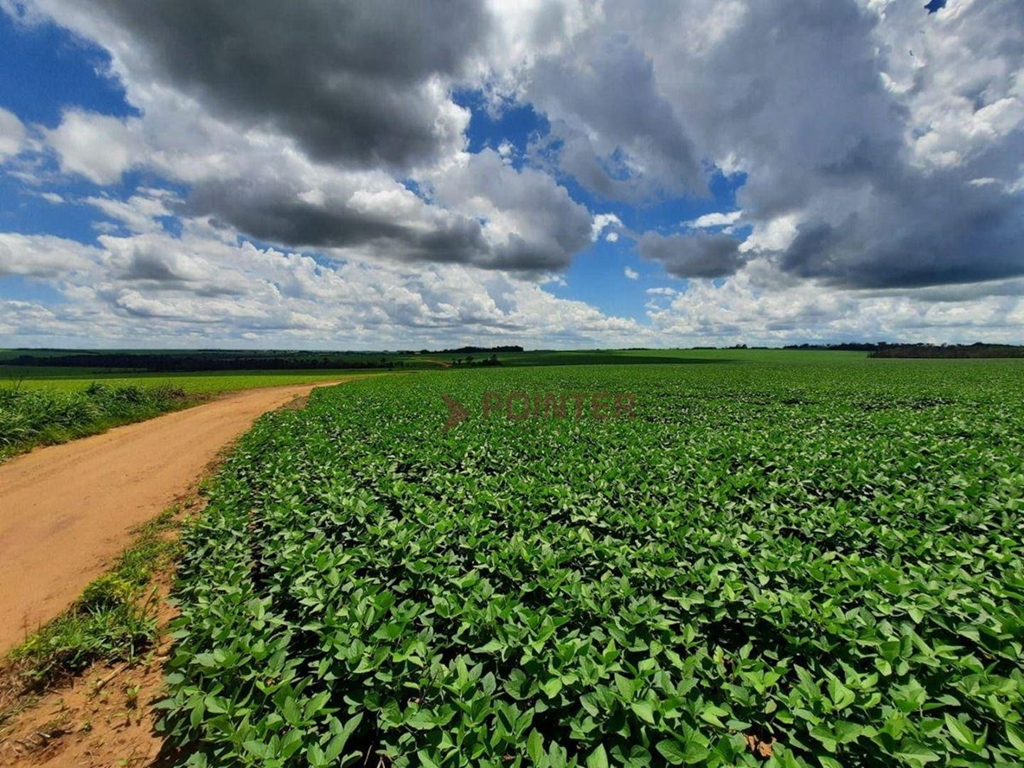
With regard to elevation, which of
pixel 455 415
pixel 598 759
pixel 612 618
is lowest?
pixel 455 415

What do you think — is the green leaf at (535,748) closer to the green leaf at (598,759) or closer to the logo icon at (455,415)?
the green leaf at (598,759)

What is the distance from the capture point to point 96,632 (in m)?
4.94

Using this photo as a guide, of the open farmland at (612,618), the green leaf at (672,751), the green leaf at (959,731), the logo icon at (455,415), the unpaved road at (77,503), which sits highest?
the green leaf at (959,731)

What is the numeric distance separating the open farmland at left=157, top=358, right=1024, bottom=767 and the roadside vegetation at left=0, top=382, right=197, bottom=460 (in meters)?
15.8

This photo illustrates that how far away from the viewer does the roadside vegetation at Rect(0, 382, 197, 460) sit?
53.3ft

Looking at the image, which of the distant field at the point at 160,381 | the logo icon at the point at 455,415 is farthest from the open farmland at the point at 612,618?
the distant field at the point at 160,381

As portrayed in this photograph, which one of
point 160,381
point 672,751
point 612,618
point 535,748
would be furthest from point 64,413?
point 160,381

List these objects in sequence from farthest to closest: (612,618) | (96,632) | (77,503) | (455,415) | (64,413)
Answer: (64,413) → (455,415) → (77,503) → (96,632) → (612,618)

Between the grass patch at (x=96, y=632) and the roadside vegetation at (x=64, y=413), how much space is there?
48.9ft

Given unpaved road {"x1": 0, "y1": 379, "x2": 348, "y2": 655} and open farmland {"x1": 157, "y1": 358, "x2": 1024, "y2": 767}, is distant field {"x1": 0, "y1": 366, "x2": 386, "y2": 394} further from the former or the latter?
open farmland {"x1": 157, "y1": 358, "x2": 1024, "y2": 767}

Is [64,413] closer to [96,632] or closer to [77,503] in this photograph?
[77,503]

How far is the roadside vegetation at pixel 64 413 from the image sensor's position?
1625 cm

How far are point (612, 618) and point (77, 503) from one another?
12920 mm

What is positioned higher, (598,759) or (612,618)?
(598,759)
